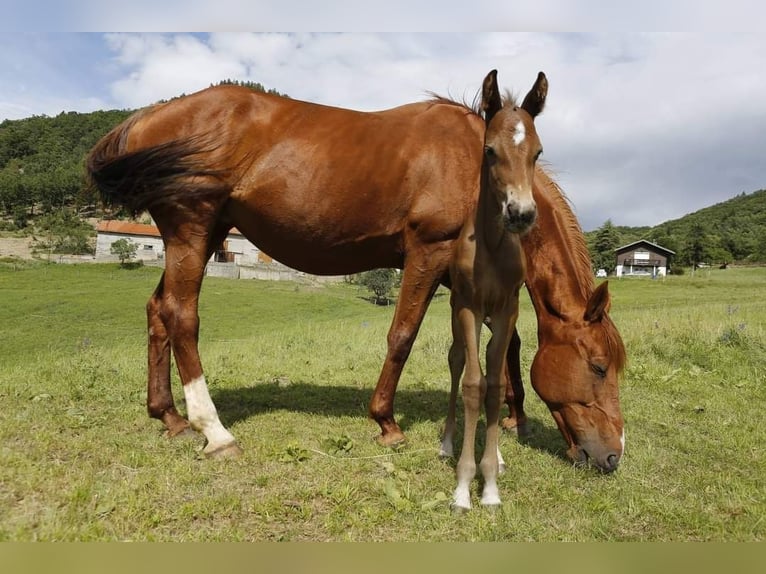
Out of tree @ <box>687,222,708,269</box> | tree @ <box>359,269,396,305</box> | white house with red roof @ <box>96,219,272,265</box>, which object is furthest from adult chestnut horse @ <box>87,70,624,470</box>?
tree @ <box>687,222,708,269</box>

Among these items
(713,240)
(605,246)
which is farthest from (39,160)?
(713,240)

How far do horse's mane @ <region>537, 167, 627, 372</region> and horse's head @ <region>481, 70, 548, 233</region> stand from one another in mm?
1539

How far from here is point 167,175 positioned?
4398 millimetres

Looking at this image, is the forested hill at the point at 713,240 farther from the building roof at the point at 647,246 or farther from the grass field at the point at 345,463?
the grass field at the point at 345,463

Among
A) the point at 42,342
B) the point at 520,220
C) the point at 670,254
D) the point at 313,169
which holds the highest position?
the point at 670,254

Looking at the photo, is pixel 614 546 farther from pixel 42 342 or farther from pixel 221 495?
pixel 42 342

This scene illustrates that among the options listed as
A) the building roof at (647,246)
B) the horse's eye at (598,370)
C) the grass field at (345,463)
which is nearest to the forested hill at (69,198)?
the building roof at (647,246)

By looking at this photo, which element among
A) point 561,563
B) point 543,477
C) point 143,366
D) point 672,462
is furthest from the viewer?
point 143,366

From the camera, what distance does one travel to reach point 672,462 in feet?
14.3

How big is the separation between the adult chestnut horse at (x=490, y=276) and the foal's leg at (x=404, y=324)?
0.76 metres

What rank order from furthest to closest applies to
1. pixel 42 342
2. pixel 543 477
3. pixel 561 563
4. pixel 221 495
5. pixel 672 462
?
pixel 42 342
pixel 672 462
pixel 543 477
pixel 221 495
pixel 561 563

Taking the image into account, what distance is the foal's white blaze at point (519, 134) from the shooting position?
10.1 feet

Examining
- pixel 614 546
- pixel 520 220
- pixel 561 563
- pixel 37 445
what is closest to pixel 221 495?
pixel 37 445

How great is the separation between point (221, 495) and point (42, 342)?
75.2ft
